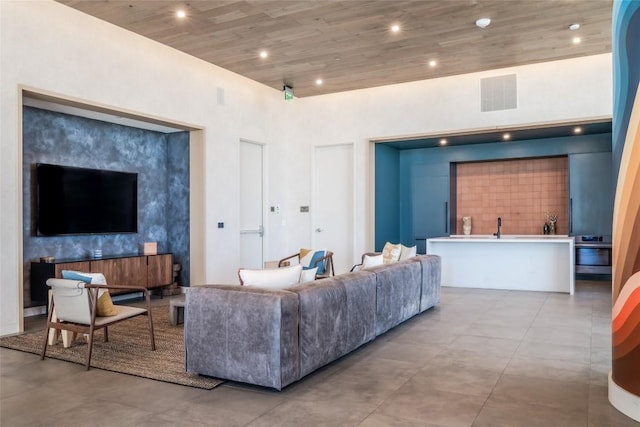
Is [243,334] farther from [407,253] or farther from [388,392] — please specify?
[407,253]

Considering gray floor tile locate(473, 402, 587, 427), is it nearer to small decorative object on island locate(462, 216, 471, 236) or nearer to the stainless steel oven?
the stainless steel oven

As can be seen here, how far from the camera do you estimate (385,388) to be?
3.39 m

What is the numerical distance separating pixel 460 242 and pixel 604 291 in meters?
2.24

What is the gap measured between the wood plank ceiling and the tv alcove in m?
2.91

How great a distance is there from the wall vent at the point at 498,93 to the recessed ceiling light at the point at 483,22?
2204 millimetres

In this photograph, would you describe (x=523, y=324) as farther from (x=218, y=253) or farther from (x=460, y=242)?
(x=218, y=253)

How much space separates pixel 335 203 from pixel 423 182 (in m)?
1.96

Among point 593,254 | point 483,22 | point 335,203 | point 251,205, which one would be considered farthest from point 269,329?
point 593,254

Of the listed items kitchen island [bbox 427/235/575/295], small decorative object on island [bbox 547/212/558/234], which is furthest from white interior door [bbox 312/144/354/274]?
small decorative object on island [bbox 547/212/558/234]

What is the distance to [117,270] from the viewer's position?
21.5 ft

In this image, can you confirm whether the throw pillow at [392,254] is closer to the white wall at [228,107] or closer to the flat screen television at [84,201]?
the white wall at [228,107]

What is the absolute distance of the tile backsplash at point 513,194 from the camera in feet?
30.2

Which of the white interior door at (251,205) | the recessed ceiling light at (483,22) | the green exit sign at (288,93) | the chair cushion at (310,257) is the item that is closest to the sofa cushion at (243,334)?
the chair cushion at (310,257)

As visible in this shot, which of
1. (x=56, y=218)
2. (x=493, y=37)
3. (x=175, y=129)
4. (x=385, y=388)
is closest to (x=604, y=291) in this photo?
(x=493, y=37)
